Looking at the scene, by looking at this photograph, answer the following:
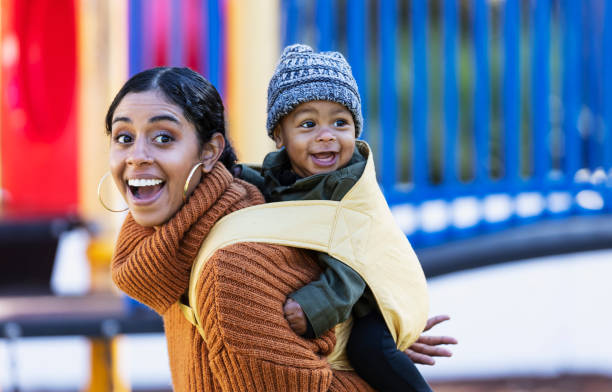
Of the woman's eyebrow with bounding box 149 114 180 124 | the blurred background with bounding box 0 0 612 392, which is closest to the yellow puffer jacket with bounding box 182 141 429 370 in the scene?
the woman's eyebrow with bounding box 149 114 180 124

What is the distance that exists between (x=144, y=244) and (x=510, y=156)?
3790 mm

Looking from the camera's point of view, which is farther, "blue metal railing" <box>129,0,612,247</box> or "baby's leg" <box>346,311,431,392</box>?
"blue metal railing" <box>129,0,612,247</box>

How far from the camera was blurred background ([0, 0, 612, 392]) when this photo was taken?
186 inches

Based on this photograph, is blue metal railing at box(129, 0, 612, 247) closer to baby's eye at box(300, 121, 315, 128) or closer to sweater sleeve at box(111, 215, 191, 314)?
baby's eye at box(300, 121, 315, 128)

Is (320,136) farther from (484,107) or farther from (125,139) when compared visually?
(484,107)

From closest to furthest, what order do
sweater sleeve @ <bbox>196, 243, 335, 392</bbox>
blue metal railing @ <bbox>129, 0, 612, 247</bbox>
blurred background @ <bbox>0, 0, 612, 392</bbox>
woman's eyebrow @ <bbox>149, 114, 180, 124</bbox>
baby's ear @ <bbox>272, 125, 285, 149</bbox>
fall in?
sweater sleeve @ <bbox>196, 243, 335, 392</bbox>
woman's eyebrow @ <bbox>149, 114, 180, 124</bbox>
baby's ear @ <bbox>272, 125, 285, 149</bbox>
blurred background @ <bbox>0, 0, 612, 392</bbox>
blue metal railing @ <bbox>129, 0, 612, 247</bbox>

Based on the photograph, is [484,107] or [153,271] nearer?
[153,271]

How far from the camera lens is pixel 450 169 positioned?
16.1 feet

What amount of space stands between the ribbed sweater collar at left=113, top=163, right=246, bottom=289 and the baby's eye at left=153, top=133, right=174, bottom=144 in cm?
13

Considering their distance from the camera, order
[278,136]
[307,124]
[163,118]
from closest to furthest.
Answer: [163,118] < [307,124] < [278,136]

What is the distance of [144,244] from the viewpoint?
5.50ft

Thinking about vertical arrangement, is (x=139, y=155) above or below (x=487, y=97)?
below

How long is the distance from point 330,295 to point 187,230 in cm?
35

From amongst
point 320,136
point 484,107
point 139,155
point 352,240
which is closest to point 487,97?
point 484,107
